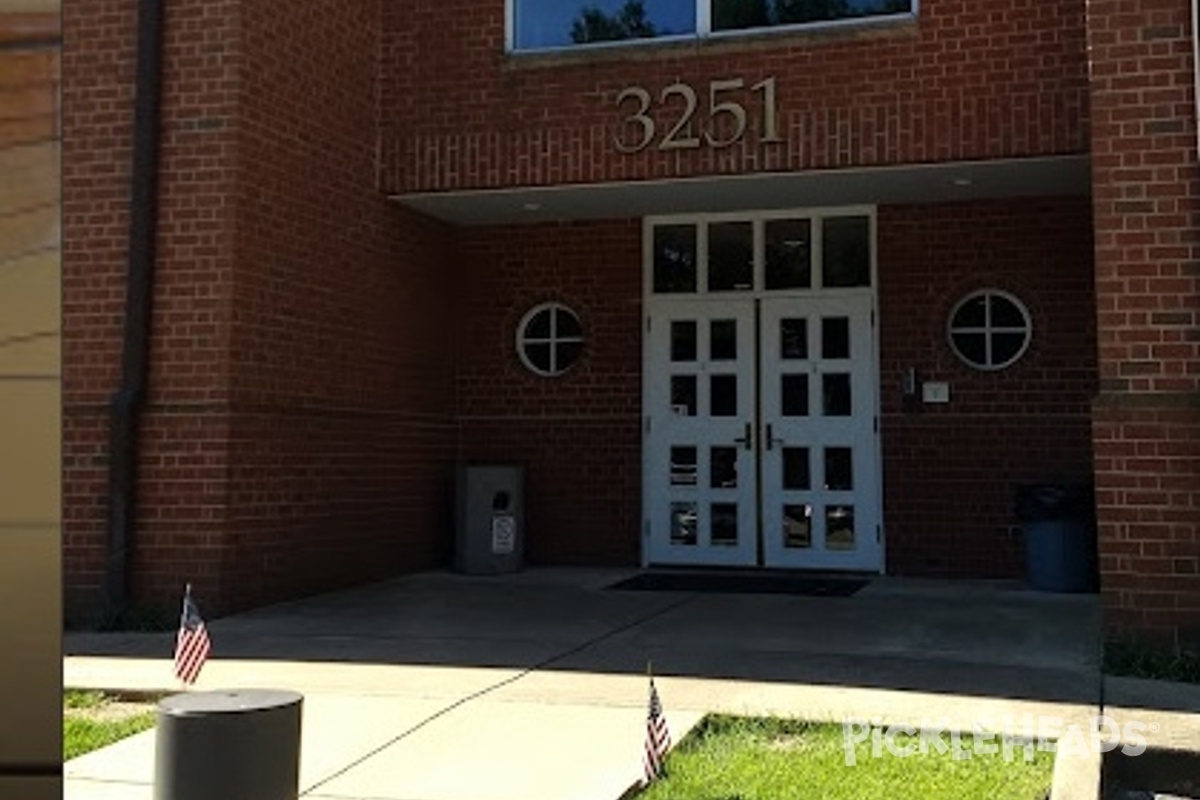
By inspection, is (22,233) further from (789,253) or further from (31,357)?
(789,253)

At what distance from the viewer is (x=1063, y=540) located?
10094 millimetres

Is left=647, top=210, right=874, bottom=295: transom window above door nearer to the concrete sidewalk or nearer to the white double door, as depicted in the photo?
the white double door

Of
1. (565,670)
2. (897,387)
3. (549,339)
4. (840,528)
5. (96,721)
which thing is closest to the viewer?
(96,721)

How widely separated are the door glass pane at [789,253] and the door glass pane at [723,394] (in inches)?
36.5

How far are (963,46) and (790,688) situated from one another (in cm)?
551

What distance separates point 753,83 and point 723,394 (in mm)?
2964

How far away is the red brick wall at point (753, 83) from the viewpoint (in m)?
9.50

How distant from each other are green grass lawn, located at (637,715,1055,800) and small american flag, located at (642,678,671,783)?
0.20ft

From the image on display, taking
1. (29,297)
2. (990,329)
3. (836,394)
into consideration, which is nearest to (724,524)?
(836,394)

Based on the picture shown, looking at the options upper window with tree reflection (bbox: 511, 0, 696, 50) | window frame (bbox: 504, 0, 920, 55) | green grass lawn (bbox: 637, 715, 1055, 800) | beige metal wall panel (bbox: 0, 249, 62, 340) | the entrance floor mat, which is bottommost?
green grass lawn (bbox: 637, 715, 1055, 800)

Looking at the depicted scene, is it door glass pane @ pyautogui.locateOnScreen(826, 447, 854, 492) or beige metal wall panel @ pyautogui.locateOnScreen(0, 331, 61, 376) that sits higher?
beige metal wall panel @ pyautogui.locateOnScreen(0, 331, 61, 376)

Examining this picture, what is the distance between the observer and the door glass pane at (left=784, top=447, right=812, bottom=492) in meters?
11.5

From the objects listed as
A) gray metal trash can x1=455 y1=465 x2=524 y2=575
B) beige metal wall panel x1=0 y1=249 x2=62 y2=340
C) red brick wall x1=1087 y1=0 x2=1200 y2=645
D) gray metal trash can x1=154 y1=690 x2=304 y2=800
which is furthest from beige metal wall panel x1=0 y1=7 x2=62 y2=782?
gray metal trash can x1=455 y1=465 x2=524 y2=575

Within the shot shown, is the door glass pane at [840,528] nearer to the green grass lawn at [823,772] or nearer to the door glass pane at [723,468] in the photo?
the door glass pane at [723,468]
